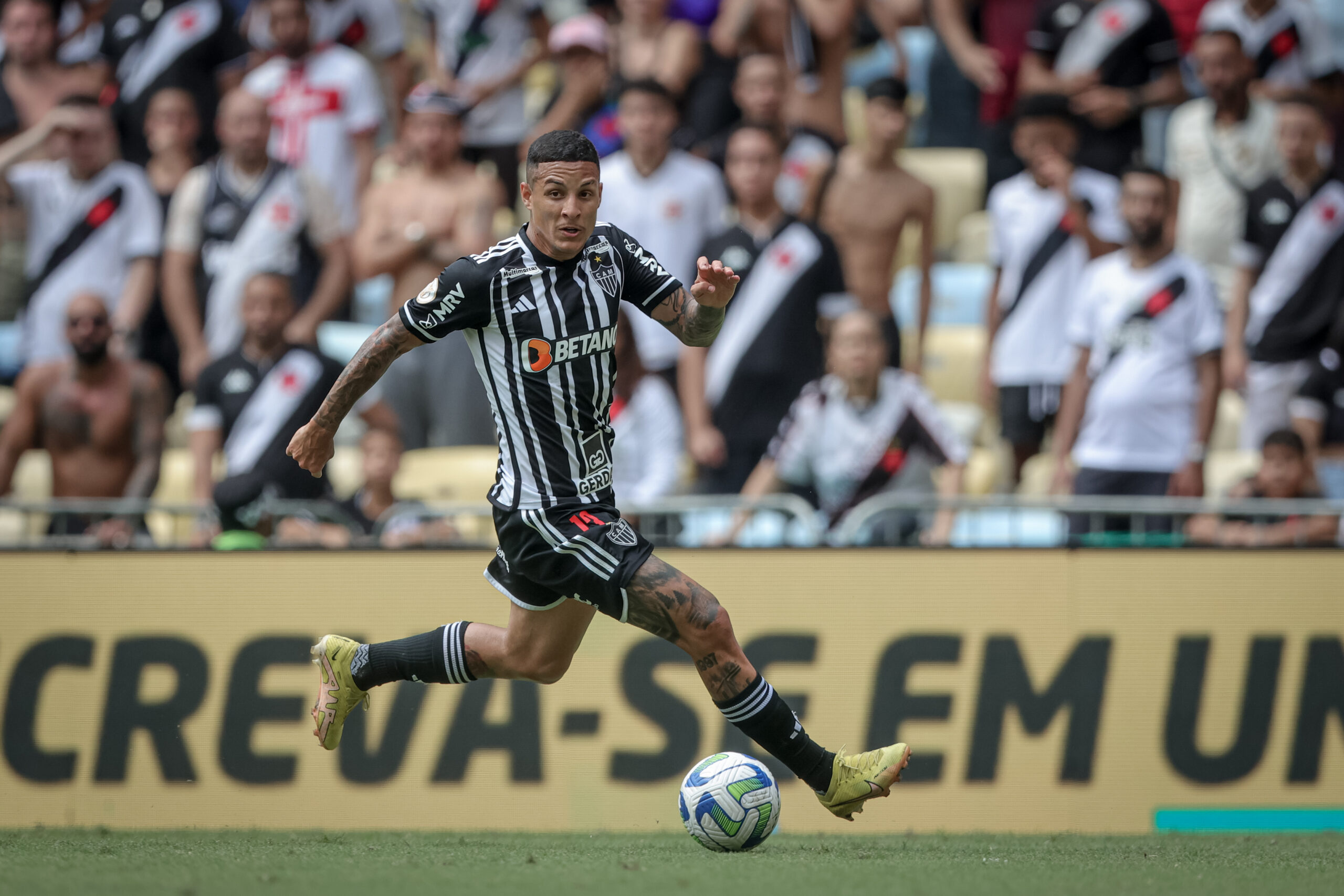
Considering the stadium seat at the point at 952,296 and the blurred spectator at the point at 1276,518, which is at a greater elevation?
the stadium seat at the point at 952,296

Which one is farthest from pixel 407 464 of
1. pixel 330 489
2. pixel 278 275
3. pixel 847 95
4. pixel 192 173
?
pixel 847 95

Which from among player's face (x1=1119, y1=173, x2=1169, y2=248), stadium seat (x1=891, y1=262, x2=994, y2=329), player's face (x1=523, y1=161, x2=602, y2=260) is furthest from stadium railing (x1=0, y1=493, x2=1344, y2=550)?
stadium seat (x1=891, y1=262, x2=994, y2=329)

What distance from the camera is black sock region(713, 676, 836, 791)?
18.5 ft

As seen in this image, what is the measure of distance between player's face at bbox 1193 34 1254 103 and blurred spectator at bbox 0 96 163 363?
21.8 ft

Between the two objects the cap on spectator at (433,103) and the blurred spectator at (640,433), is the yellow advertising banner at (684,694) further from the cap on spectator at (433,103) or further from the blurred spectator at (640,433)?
the cap on spectator at (433,103)

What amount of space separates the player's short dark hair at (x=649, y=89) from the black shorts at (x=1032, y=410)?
8.96ft

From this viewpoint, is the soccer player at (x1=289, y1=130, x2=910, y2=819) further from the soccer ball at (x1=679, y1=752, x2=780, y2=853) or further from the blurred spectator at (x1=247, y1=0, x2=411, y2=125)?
the blurred spectator at (x1=247, y1=0, x2=411, y2=125)

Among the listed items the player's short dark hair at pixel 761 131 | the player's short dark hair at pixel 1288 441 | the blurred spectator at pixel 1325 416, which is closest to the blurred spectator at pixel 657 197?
the player's short dark hair at pixel 761 131

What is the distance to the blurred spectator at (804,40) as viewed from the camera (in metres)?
11.3

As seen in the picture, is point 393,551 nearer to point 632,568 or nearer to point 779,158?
point 632,568

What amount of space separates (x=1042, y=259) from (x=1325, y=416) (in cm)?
189

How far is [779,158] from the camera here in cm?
962

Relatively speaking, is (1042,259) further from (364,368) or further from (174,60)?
(174,60)

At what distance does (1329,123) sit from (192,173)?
7.58 meters
